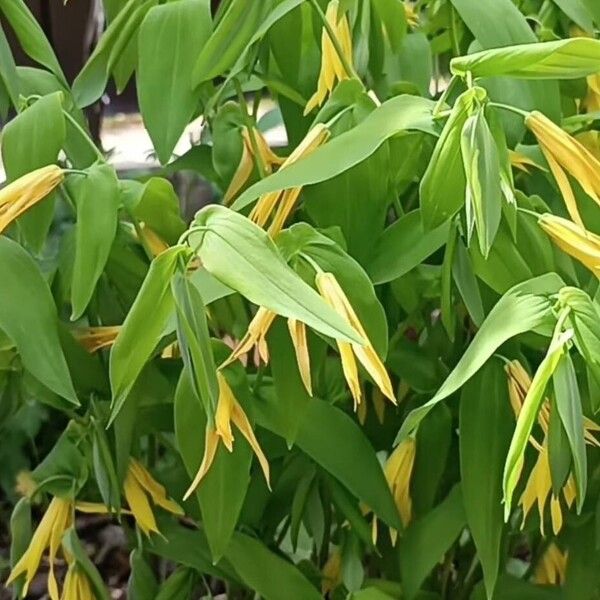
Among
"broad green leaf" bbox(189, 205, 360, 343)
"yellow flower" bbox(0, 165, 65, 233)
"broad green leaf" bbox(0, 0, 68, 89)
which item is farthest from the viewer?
"broad green leaf" bbox(0, 0, 68, 89)

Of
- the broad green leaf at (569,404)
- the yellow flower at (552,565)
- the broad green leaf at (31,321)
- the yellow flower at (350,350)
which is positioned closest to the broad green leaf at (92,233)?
the broad green leaf at (31,321)

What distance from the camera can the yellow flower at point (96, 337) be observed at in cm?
59

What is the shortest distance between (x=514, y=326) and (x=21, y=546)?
1.17ft

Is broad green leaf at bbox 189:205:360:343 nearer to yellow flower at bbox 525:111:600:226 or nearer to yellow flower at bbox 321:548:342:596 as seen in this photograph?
yellow flower at bbox 525:111:600:226

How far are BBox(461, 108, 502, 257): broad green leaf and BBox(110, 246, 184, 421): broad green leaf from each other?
0.11 meters

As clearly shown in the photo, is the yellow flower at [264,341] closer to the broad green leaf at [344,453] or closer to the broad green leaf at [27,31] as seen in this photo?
the broad green leaf at [344,453]

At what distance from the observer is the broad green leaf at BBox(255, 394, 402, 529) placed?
1.86 feet

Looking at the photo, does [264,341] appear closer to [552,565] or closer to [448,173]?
[448,173]

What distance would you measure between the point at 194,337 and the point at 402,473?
0.24m

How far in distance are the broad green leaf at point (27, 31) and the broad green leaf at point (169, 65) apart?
89 millimetres

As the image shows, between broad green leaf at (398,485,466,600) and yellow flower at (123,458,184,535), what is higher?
yellow flower at (123,458,184,535)

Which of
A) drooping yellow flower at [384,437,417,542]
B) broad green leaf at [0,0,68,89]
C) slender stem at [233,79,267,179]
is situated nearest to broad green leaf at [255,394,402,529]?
drooping yellow flower at [384,437,417,542]

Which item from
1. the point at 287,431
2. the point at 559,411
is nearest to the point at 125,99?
the point at 287,431

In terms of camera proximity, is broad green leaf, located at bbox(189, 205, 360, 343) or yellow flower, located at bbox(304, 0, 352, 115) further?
yellow flower, located at bbox(304, 0, 352, 115)
